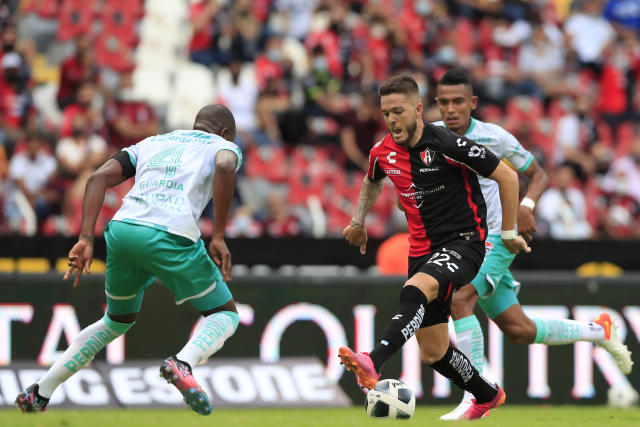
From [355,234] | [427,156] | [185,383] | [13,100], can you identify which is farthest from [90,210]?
[13,100]

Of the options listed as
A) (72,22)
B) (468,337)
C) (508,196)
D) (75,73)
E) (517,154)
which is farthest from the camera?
(72,22)

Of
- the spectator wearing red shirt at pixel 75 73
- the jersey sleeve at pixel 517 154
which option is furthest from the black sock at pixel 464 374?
the spectator wearing red shirt at pixel 75 73

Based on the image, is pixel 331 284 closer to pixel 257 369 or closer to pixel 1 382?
pixel 257 369

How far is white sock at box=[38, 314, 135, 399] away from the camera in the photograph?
6.96 metres

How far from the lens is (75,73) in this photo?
49.0 feet

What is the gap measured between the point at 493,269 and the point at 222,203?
100 inches

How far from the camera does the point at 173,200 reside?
660 centimetres

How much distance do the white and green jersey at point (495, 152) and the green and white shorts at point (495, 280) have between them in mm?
183

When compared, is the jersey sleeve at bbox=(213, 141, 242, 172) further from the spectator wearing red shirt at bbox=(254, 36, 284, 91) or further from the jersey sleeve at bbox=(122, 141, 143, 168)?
the spectator wearing red shirt at bbox=(254, 36, 284, 91)

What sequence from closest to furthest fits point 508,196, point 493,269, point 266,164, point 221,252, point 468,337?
1. point 221,252
2. point 508,196
3. point 468,337
4. point 493,269
5. point 266,164

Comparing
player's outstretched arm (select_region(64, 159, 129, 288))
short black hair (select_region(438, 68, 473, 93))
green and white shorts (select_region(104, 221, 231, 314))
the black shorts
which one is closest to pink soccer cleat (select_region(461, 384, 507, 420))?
the black shorts

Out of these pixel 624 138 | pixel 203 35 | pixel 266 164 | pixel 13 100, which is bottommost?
pixel 266 164

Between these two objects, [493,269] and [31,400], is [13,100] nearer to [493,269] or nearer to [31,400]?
[31,400]

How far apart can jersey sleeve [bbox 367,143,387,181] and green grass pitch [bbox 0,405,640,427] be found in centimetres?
171
